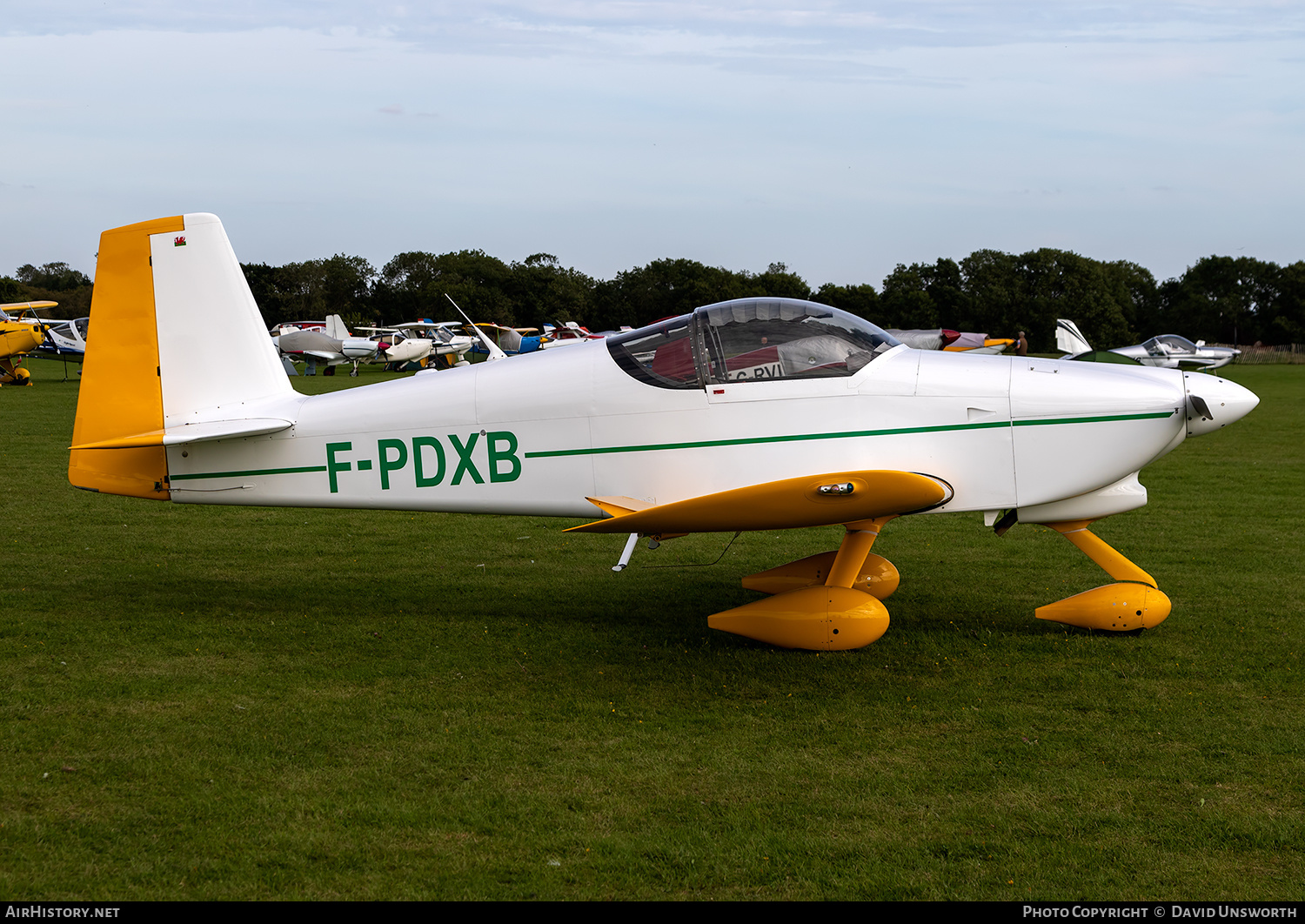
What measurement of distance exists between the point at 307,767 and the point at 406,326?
44541 mm

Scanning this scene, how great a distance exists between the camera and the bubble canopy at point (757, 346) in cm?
583

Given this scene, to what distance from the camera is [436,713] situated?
16.3ft

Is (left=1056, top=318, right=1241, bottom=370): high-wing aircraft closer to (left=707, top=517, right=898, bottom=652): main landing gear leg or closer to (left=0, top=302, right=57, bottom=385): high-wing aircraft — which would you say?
(left=707, top=517, right=898, bottom=652): main landing gear leg

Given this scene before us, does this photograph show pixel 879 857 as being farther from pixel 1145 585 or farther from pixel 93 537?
pixel 93 537

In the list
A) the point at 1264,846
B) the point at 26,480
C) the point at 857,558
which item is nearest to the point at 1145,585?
the point at 857,558

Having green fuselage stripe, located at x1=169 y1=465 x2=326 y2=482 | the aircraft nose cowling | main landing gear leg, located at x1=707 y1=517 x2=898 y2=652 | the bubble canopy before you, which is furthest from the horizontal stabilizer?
the aircraft nose cowling

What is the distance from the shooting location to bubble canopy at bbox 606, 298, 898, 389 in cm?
583

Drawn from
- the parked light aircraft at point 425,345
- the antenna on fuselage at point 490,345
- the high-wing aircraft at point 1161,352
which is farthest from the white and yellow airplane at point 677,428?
the parked light aircraft at point 425,345

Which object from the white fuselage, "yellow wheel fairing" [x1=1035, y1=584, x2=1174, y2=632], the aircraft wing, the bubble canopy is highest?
the bubble canopy

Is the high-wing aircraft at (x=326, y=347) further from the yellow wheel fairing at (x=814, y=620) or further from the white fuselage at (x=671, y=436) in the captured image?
the yellow wheel fairing at (x=814, y=620)

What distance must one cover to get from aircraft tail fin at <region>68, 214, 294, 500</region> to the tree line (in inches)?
2564

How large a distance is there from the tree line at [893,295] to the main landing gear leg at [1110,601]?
65240 millimetres

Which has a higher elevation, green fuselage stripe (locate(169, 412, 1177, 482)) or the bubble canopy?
the bubble canopy

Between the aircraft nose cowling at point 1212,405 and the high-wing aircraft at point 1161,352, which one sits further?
the high-wing aircraft at point 1161,352
